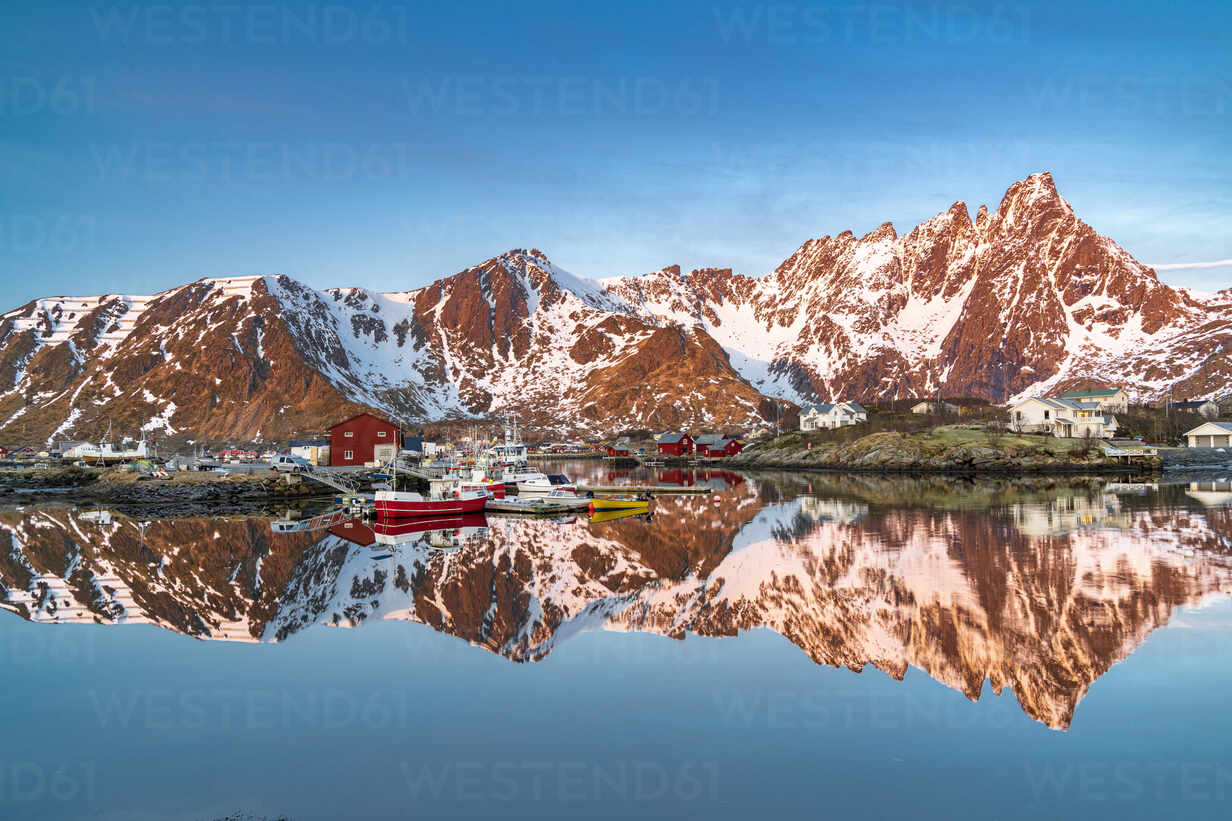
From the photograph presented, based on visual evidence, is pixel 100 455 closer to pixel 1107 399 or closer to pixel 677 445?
pixel 677 445

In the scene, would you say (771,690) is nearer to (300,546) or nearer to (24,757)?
(24,757)

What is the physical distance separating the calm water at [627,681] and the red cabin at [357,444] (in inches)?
2172

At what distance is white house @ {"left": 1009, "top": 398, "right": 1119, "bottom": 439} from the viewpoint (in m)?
106

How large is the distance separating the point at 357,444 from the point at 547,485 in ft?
129

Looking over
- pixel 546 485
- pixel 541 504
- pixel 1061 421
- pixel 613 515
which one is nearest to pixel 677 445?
pixel 1061 421

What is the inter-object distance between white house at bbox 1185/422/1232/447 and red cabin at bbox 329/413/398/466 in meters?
95.2

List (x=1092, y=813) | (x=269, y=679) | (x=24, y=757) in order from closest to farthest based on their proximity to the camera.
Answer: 1. (x=1092, y=813)
2. (x=24, y=757)
3. (x=269, y=679)

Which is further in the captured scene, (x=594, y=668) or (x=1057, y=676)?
(x=594, y=668)

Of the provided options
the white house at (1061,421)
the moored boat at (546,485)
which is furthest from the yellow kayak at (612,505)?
the white house at (1061,421)

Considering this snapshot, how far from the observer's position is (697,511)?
5350 centimetres

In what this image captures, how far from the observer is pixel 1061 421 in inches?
4178

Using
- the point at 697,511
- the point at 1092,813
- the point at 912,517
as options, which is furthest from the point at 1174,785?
the point at 697,511

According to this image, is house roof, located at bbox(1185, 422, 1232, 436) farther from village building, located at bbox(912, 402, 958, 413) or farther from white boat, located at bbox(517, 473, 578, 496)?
white boat, located at bbox(517, 473, 578, 496)

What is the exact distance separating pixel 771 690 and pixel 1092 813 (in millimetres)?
6413
